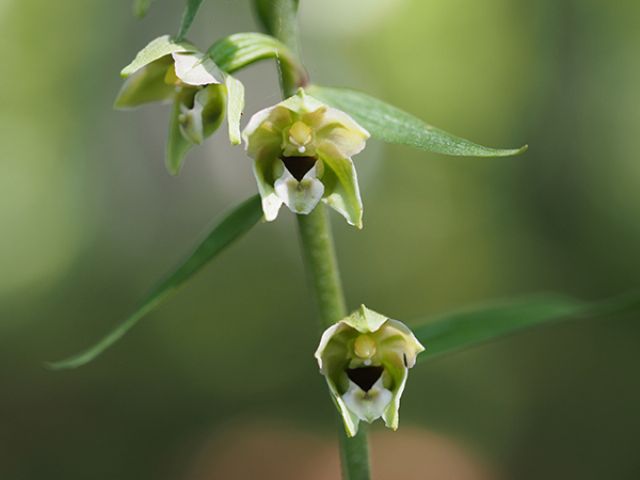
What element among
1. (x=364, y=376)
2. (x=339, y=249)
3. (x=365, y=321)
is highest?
(x=365, y=321)

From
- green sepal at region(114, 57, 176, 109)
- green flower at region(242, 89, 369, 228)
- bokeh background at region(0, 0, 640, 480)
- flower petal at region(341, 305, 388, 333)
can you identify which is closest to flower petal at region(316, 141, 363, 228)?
green flower at region(242, 89, 369, 228)

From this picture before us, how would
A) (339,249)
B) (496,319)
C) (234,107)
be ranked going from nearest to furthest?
1. (234,107)
2. (496,319)
3. (339,249)

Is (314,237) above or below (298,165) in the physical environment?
below

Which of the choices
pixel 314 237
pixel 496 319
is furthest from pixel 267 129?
pixel 496 319

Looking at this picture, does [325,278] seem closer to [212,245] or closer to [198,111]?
[212,245]

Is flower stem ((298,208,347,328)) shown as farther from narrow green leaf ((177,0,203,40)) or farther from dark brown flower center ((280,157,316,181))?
narrow green leaf ((177,0,203,40))

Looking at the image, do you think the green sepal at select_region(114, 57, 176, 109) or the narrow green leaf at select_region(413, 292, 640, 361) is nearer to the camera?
the green sepal at select_region(114, 57, 176, 109)

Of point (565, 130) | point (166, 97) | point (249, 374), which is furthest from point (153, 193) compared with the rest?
point (166, 97)

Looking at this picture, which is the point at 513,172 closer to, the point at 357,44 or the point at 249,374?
the point at 357,44
